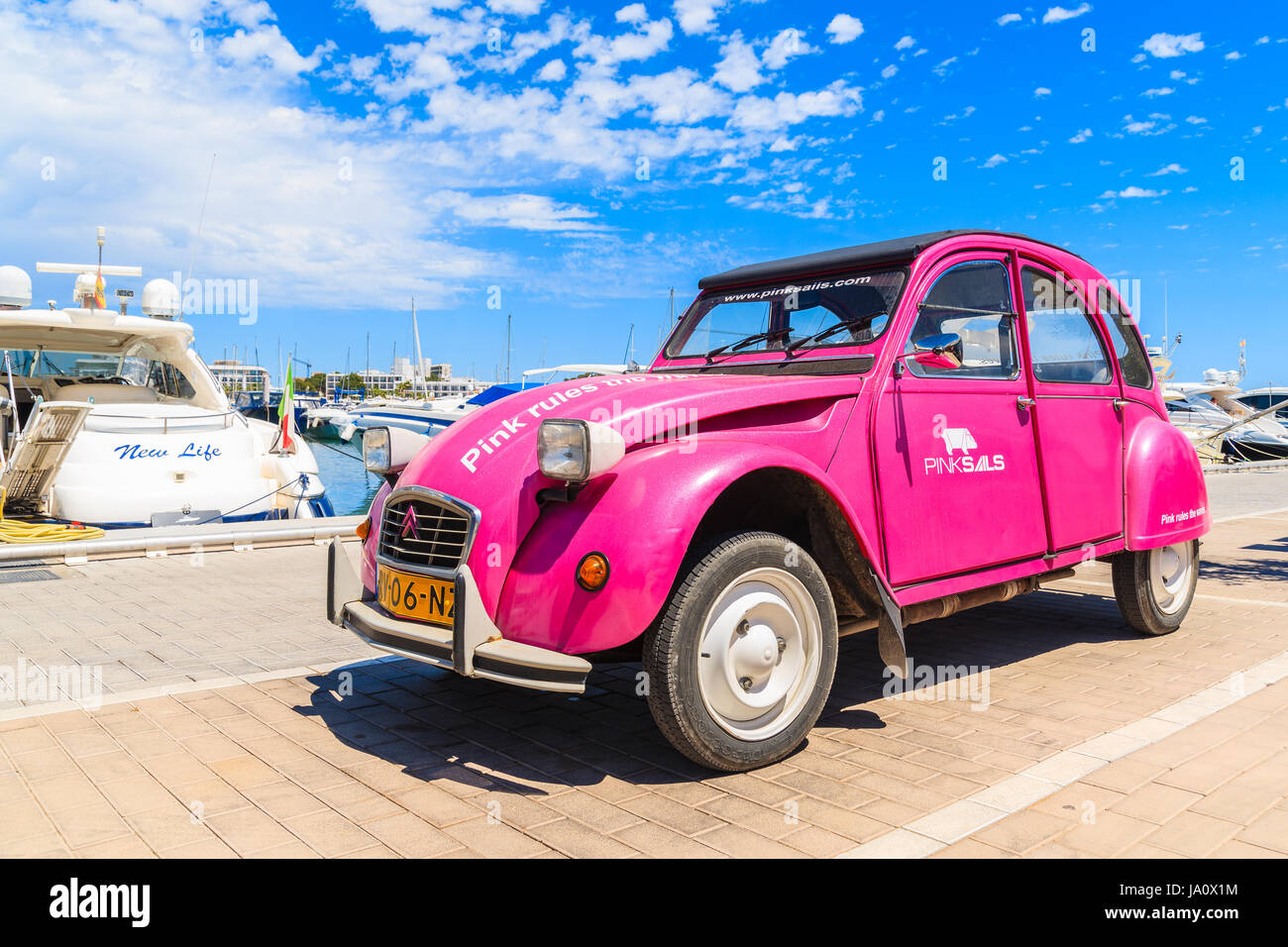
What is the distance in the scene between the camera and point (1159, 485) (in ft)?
17.7

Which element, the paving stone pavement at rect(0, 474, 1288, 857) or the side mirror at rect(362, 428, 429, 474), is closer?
the paving stone pavement at rect(0, 474, 1288, 857)

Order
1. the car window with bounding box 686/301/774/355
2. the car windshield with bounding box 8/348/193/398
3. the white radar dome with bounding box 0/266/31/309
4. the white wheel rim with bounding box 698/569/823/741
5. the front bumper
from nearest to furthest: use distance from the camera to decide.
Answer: the front bumper → the white wheel rim with bounding box 698/569/823/741 → the car window with bounding box 686/301/774/355 → the white radar dome with bounding box 0/266/31/309 → the car windshield with bounding box 8/348/193/398

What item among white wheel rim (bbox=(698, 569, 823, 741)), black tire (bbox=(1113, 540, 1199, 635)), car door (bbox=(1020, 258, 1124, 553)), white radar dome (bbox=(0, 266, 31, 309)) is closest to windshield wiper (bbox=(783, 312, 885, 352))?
car door (bbox=(1020, 258, 1124, 553))

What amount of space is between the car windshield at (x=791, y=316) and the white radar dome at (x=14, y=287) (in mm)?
9972

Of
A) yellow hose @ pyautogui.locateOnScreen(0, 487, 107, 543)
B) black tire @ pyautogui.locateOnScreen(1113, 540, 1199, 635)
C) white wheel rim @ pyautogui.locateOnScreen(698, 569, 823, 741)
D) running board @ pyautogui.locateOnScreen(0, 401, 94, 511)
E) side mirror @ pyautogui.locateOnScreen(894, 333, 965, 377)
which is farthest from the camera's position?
running board @ pyautogui.locateOnScreen(0, 401, 94, 511)

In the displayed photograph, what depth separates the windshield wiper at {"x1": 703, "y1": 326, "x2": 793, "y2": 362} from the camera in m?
4.76

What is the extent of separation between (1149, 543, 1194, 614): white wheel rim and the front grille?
14.5 feet

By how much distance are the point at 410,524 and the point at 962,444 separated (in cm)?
256

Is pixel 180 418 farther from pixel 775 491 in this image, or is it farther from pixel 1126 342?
pixel 1126 342

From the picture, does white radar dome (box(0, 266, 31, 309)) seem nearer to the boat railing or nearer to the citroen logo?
the boat railing
